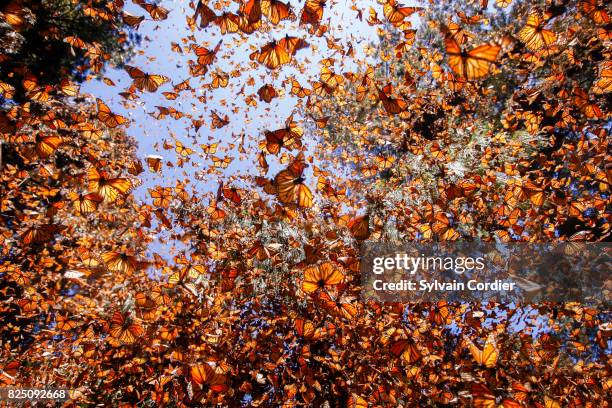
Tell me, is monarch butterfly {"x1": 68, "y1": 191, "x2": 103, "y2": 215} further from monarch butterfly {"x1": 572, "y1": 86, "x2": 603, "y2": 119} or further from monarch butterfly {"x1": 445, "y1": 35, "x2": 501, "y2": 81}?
monarch butterfly {"x1": 572, "y1": 86, "x2": 603, "y2": 119}

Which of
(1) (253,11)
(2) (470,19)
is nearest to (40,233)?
(1) (253,11)

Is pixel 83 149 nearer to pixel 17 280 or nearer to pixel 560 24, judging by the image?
pixel 17 280

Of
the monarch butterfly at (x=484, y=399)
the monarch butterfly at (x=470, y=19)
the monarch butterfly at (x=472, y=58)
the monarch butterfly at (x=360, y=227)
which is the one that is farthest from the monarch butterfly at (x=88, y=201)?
the monarch butterfly at (x=470, y=19)

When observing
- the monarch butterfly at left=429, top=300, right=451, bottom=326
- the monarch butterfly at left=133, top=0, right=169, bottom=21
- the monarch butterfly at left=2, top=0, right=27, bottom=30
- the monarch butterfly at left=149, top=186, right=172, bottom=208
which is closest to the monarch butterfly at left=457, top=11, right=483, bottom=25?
the monarch butterfly at left=429, top=300, right=451, bottom=326

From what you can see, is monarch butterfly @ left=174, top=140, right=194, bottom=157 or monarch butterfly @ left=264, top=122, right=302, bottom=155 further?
monarch butterfly @ left=174, top=140, right=194, bottom=157

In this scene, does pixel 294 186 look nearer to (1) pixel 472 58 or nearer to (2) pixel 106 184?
(1) pixel 472 58

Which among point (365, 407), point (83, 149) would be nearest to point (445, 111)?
point (365, 407)
